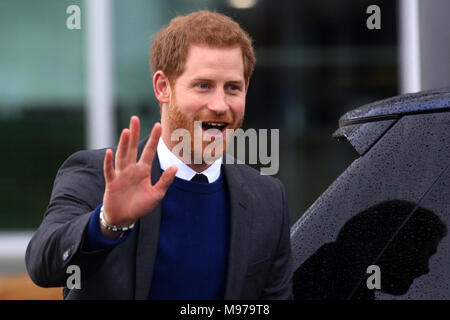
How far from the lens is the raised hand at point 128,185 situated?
4.17ft

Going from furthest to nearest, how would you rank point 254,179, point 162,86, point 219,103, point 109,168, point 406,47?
point 406,47 → point 254,179 → point 162,86 → point 219,103 → point 109,168

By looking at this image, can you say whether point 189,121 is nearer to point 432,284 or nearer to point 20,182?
point 432,284

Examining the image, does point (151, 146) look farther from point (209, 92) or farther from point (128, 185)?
point (209, 92)

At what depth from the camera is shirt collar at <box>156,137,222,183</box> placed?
5.04 feet

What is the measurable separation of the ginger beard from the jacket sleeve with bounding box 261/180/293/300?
10.4 inches

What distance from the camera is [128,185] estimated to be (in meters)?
1.28

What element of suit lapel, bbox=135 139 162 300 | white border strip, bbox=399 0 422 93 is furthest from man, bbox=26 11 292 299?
white border strip, bbox=399 0 422 93

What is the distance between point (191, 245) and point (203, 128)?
0.82 ft

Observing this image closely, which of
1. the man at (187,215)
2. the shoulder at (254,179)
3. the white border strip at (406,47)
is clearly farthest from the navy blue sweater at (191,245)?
the white border strip at (406,47)

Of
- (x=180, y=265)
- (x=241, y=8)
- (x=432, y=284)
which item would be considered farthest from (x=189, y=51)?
(x=241, y=8)

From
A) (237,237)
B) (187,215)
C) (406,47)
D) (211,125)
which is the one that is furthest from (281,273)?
(406,47)

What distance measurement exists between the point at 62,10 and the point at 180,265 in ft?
17.2

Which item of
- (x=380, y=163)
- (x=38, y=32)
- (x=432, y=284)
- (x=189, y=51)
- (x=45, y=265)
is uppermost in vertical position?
(x=38, y=32)

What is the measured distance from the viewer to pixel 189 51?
1466 millimetres
